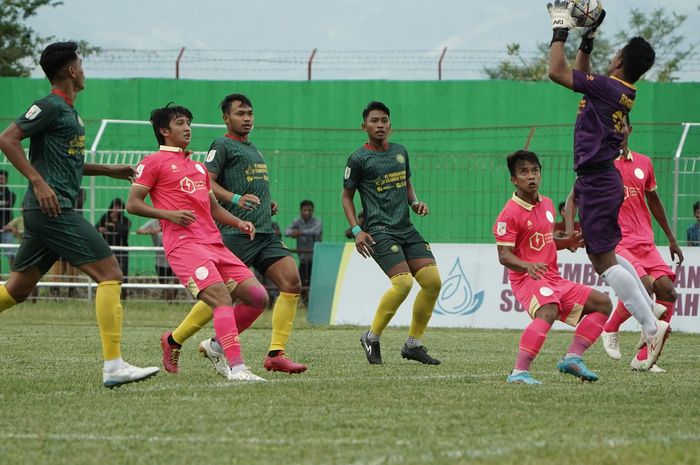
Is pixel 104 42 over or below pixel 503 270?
over

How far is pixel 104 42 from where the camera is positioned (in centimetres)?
3148

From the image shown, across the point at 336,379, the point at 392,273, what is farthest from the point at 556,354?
the point at 336,379

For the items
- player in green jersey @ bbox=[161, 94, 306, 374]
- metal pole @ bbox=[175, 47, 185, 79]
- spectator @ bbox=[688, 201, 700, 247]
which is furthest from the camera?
metal pole @ bbox=[175, 47, 185, 79]

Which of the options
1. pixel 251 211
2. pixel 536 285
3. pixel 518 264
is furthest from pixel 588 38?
pixel 251 211

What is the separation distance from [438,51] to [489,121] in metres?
1.65

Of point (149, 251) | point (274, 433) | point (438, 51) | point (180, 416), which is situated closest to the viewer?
point (274, 433)

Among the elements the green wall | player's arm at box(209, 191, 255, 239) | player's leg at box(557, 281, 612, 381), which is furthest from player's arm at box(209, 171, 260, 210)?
the green wall

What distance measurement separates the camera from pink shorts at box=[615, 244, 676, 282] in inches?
424

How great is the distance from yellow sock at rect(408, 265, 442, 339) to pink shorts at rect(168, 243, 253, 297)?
2.27 metres

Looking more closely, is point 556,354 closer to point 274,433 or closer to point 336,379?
point 336,379

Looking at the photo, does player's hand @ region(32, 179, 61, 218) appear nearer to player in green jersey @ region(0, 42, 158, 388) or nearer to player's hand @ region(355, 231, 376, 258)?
player in green jersey @ region(0, 42, 158, 388)

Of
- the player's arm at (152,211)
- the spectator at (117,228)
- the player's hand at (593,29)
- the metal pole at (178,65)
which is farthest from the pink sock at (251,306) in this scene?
the metal pole at (178,65)

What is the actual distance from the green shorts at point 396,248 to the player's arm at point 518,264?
2194 millimetres

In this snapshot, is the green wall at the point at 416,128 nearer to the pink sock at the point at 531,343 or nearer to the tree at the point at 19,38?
the tree at the point at 19,38
